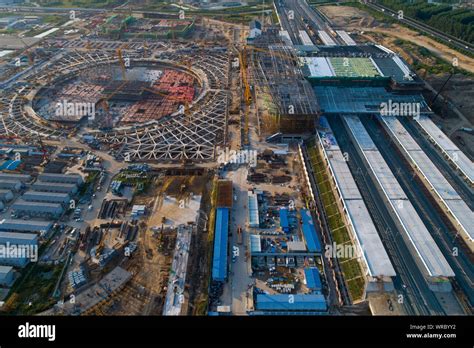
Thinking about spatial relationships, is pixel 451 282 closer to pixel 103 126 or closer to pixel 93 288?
pixel 93 288

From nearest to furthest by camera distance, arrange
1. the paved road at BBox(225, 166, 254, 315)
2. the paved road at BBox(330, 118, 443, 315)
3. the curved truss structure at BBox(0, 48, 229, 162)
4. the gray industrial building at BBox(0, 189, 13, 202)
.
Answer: the paved road at BBox(330, 118, 443, 315) → the paved road at BBox(225, 166, 254, 315) → the gray industrial building at BBox(0, 189, 13, 202) → the curved truss structure at BBox(0, 48, 229, 162)

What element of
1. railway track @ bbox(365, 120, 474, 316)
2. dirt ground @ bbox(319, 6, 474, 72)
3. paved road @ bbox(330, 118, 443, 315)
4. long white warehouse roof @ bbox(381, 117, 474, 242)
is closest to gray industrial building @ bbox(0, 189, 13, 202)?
paved road @ bbox(330, 118, 443, 315)

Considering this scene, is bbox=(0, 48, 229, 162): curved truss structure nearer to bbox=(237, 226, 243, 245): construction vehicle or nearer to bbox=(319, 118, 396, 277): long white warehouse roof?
bbox=(237, 226, 243, 245): construction vehicle

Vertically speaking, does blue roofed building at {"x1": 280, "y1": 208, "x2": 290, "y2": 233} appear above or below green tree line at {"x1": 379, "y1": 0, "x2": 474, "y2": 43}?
below
